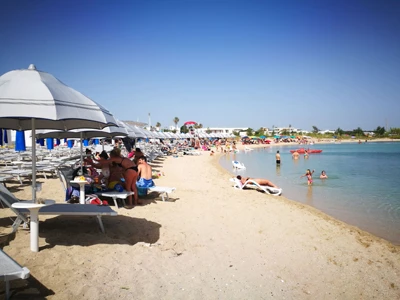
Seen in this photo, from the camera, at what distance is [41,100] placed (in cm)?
286

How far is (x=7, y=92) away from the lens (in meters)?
2.85

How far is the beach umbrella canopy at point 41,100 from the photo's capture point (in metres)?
2.79

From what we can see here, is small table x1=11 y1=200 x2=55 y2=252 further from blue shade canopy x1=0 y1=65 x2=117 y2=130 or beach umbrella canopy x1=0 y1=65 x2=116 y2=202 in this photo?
blue shade canopy x1=0 y1=65 x2=117 y2=130

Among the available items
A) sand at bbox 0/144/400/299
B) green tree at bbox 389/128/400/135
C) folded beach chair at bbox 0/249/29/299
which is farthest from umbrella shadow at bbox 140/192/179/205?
green tree at bbox 389/128/400/135

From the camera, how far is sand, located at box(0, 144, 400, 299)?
3.03 metres

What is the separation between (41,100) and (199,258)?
2.70 m

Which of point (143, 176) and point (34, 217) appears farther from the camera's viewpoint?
point (143, 176)

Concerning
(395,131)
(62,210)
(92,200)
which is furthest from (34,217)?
(395,131)

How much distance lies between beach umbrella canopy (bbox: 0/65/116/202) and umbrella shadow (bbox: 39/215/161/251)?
936 mm

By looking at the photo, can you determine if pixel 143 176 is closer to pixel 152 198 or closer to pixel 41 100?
pixel 152 198

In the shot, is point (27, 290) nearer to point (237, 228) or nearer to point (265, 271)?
A: point (265, 271)

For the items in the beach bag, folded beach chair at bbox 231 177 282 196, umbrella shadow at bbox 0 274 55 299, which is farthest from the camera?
folded beach chair at bbox 231 177 282 196

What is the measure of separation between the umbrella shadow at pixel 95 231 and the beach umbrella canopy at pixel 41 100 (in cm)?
94

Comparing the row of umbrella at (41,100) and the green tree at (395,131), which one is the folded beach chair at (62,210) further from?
the green tree at (395,131)
